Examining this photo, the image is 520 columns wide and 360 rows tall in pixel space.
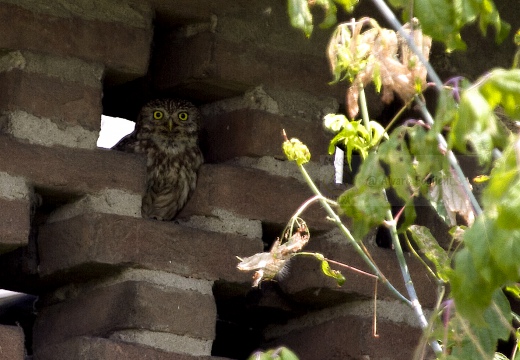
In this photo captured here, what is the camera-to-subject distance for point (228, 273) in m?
1.75

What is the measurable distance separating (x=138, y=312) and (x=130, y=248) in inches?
3.9

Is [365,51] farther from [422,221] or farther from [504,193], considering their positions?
[422,221]

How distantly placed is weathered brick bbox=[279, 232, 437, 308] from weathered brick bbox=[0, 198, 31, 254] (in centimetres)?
48

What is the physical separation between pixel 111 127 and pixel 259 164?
115 cm

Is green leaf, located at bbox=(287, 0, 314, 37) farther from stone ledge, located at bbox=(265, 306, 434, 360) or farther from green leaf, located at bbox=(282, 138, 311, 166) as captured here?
stone ledge, located at bbox=(265, 306, 434, 360)

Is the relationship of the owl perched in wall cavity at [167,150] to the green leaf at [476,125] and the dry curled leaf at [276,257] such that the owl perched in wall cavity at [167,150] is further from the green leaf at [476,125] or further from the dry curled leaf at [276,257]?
the green leaf at [476,125]

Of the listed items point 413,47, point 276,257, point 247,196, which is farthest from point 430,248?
point 247,196

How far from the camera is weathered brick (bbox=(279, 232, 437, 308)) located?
1.79 metres

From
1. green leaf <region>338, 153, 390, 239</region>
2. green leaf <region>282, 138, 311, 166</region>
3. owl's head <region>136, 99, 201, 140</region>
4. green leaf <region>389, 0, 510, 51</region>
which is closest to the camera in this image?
green leaf <region>389, 0, 510, 51</region>

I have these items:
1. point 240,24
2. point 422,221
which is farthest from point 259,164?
point 422,221

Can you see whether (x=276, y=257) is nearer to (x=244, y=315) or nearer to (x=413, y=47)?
(x=413, y=47)

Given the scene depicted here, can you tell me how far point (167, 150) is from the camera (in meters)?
2.70

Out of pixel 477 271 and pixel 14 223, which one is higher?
pixel 477 271

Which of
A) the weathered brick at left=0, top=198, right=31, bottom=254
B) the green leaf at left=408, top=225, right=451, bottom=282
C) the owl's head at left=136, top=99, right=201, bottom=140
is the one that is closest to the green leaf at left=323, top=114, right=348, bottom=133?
the green leaf at left=408, top=225, right=451, bottom=282
